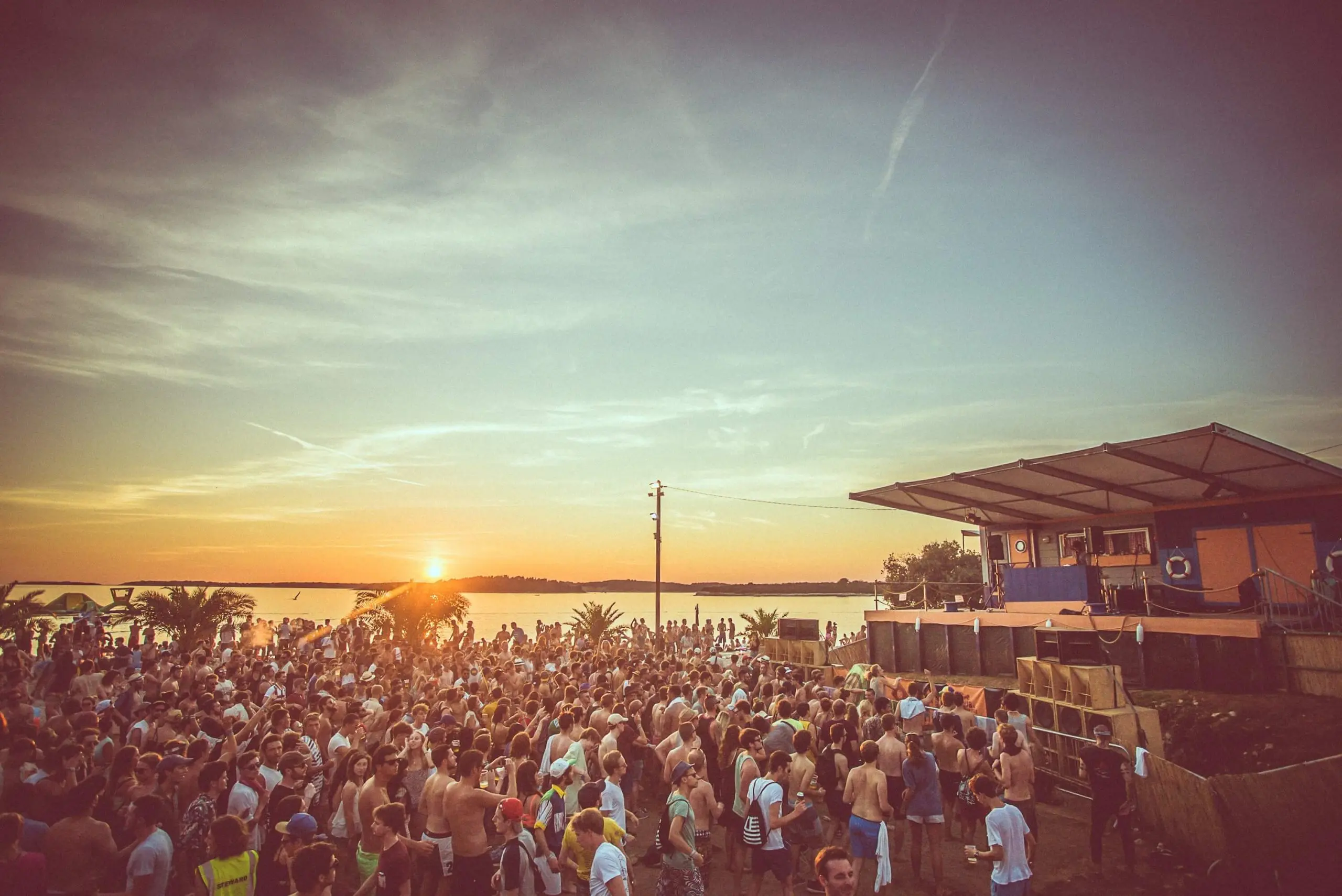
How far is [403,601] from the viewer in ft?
101

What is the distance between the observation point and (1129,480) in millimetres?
19344

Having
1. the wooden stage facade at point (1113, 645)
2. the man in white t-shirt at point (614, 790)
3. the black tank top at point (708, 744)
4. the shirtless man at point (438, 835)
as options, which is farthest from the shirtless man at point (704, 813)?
the wooden stage facade at point (1113, 645)

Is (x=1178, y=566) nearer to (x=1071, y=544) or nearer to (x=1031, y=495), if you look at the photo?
(x=1071, y=544)

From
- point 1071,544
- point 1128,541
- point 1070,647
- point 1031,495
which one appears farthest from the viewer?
point 1071,544

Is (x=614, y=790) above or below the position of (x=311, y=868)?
below

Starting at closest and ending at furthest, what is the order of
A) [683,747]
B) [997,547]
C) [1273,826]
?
[1273,826] → [683,747] → [997,547]

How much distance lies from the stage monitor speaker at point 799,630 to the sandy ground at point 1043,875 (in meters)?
14.6

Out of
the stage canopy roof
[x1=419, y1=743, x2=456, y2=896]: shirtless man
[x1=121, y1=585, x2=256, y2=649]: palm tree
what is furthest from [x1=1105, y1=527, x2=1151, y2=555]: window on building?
[x1=121, y1=585, x2=256, y2=649]: palm tree

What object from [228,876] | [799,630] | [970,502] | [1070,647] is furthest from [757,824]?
[970,502]

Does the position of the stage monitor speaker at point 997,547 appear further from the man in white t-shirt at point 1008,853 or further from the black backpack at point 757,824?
the black backpack at point 757,824

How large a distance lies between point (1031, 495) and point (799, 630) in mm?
9260

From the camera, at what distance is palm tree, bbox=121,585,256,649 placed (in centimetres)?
2586

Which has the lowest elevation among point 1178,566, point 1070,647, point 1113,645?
point 1113,645

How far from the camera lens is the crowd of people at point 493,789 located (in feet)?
18.0
